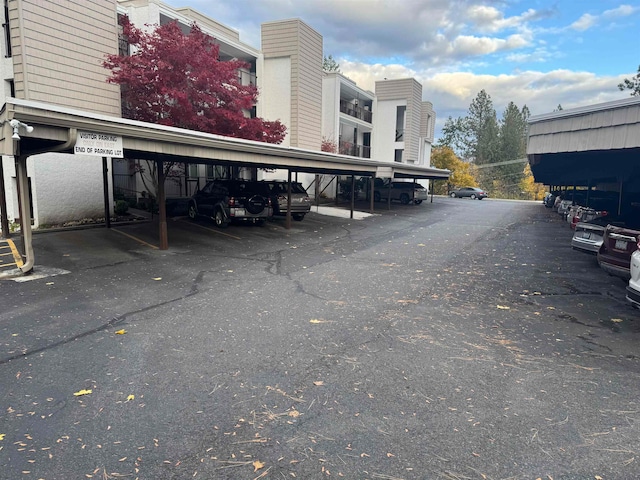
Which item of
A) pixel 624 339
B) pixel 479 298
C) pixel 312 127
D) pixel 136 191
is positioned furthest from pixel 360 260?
pixel 312 127

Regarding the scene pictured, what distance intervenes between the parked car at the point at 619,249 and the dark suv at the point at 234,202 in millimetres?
10250

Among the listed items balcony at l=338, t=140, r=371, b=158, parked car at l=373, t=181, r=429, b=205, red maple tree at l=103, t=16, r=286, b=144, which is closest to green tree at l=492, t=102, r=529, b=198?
balcony at l=338, t=140, r=371, b=158

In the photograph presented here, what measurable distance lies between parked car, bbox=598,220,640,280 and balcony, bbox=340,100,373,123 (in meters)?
30.0

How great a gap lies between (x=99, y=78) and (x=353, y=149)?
77.9 feet

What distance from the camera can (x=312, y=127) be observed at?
26812 millimetres

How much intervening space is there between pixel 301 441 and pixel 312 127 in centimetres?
2524

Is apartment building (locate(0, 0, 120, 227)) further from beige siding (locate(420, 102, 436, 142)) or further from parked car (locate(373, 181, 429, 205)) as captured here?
beige siding (locate(420, 102, 436, 142))

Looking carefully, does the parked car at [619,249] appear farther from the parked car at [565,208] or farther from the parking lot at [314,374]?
the parked car at [565,208]

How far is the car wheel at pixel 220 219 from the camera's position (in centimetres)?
1440

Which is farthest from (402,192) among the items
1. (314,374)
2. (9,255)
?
(314,374)

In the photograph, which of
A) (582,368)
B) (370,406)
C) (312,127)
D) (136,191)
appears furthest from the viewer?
(312,127)

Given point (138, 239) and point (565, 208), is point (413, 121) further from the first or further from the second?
point (138, 239)

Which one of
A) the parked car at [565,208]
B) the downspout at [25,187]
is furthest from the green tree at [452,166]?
the downspout at [25,187]

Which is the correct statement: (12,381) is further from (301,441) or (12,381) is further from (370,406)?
(370,406)
